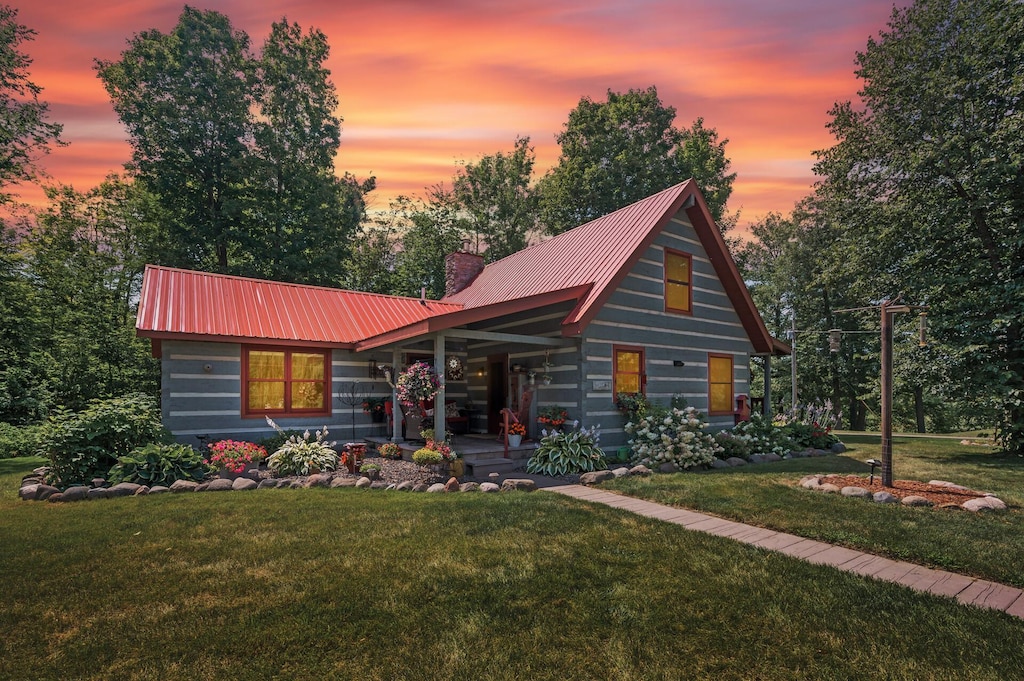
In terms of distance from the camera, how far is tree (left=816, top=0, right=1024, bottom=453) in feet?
42.1

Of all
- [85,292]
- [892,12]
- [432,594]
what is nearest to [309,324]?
[432,594]

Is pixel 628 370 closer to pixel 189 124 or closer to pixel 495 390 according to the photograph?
pixel 495 390

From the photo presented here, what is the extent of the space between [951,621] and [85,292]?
27412 millimetres

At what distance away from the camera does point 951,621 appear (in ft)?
12.6

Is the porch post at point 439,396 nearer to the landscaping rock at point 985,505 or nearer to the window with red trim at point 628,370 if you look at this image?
the window with red trim at point 628,370

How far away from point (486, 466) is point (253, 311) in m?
7.48

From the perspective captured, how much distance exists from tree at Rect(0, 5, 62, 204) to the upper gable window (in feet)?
70.5

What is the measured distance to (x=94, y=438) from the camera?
28.5 ft

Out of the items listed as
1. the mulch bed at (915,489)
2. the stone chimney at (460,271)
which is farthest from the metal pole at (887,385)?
the stone chimney at (460,271)

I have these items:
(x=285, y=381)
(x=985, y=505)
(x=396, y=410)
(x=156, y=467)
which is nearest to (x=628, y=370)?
(x=396, y=410)

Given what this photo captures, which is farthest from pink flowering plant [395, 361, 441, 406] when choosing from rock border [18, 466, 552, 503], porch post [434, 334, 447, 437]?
rock border [18, 466, 552, 503]

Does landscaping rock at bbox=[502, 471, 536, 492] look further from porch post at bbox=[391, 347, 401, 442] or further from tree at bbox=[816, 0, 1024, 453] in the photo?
tree at bbox=[816, 0, 1024, 453]

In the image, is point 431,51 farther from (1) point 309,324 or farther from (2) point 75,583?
(1) point 309,324

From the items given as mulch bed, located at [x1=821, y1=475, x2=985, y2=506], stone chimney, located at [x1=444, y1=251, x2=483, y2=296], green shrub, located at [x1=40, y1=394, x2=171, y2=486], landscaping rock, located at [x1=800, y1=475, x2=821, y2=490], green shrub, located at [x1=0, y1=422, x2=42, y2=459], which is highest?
stone chimney, located at [x1=444, y1=251, x2=483, y2=296]
